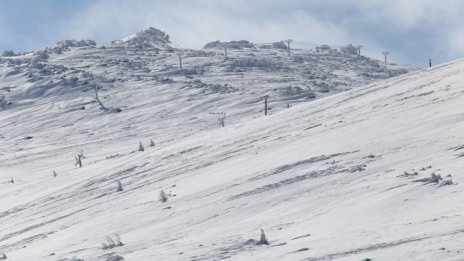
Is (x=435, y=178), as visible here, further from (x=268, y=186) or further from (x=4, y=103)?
(x=4, y=103)

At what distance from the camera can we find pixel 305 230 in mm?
10508

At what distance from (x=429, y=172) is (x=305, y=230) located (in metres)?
2.33

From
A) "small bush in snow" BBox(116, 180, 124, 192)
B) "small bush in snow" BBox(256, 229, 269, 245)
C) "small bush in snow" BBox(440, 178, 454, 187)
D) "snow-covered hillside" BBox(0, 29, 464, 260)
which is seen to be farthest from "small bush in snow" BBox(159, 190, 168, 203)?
"small bush in snow" BBox(440, 178, 454, 187)

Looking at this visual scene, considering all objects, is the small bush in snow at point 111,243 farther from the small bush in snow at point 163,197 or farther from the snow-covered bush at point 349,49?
the snow-covered bush at point 349,49

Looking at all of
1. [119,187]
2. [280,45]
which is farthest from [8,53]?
[119,187]

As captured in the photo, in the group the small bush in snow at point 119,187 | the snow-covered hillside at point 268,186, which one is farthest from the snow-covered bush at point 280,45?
the small bush in snow at point 119,187

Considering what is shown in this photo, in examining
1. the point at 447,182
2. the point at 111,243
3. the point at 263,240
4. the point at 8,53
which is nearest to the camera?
the point at 263,240

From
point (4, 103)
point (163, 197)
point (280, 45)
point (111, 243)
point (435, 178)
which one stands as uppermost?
point (280, 45)

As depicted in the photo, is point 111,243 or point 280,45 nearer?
point 111,243

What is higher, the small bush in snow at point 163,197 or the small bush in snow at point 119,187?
the small bush in snow at point 119,187

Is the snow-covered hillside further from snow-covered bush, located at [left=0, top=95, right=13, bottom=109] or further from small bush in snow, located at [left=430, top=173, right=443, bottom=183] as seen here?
snow-covered bush, located at [left=0, top=95, right=13, bottom=109]

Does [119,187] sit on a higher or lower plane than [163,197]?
higher

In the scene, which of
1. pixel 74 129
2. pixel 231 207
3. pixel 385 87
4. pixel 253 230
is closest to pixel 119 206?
pixel 231 207

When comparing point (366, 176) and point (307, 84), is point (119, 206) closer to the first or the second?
point (366, 176)
